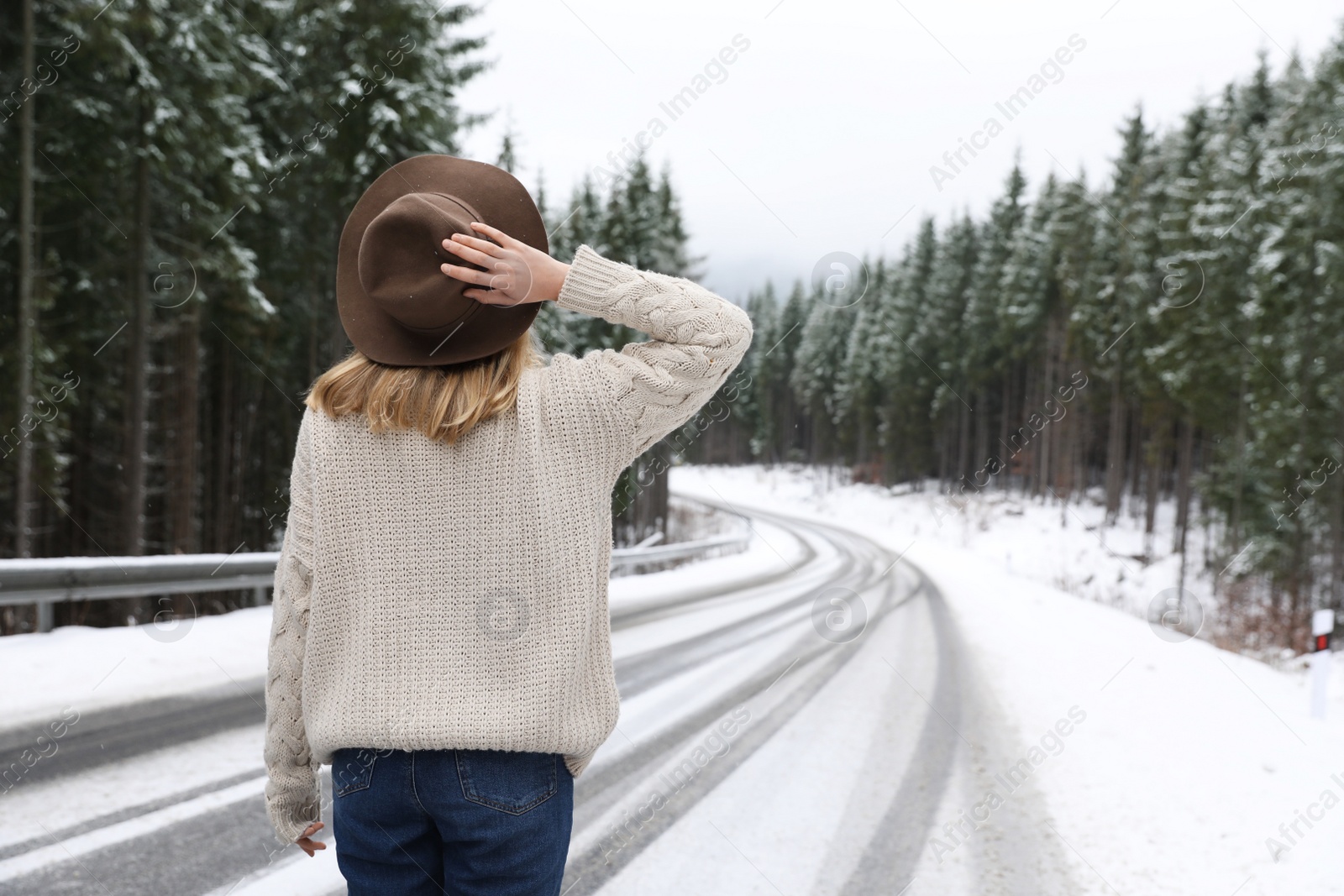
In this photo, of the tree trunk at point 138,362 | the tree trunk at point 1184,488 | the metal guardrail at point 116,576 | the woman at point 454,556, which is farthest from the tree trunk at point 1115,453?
the woman at point 454,556

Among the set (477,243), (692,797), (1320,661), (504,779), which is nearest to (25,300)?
(692,797)

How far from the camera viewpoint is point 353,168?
47.9 ft

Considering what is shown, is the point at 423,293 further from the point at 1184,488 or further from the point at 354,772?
the point at 1184,488

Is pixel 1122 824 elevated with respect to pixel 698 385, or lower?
lower

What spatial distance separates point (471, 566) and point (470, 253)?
58cm

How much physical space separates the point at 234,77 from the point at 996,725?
14.2m

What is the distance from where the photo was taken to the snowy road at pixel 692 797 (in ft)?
12.1

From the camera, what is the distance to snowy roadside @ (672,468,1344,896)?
4207 mm

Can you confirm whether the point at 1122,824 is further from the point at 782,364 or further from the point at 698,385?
the point at 782,364

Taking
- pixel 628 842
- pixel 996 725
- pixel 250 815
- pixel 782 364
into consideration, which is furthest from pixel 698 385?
pixel 782 364

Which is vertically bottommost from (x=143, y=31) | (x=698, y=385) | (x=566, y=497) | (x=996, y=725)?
(x=996, y=725)

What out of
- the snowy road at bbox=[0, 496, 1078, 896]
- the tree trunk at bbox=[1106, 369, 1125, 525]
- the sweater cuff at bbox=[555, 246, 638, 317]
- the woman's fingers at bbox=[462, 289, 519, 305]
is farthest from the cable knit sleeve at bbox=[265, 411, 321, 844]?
the tree trunk at bbox=[1106, 369, 1125, 525]

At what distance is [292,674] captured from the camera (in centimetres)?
173

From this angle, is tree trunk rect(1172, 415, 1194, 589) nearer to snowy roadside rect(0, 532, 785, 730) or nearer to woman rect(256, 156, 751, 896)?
snowy roadside rect(0, 532, 785, 730)
